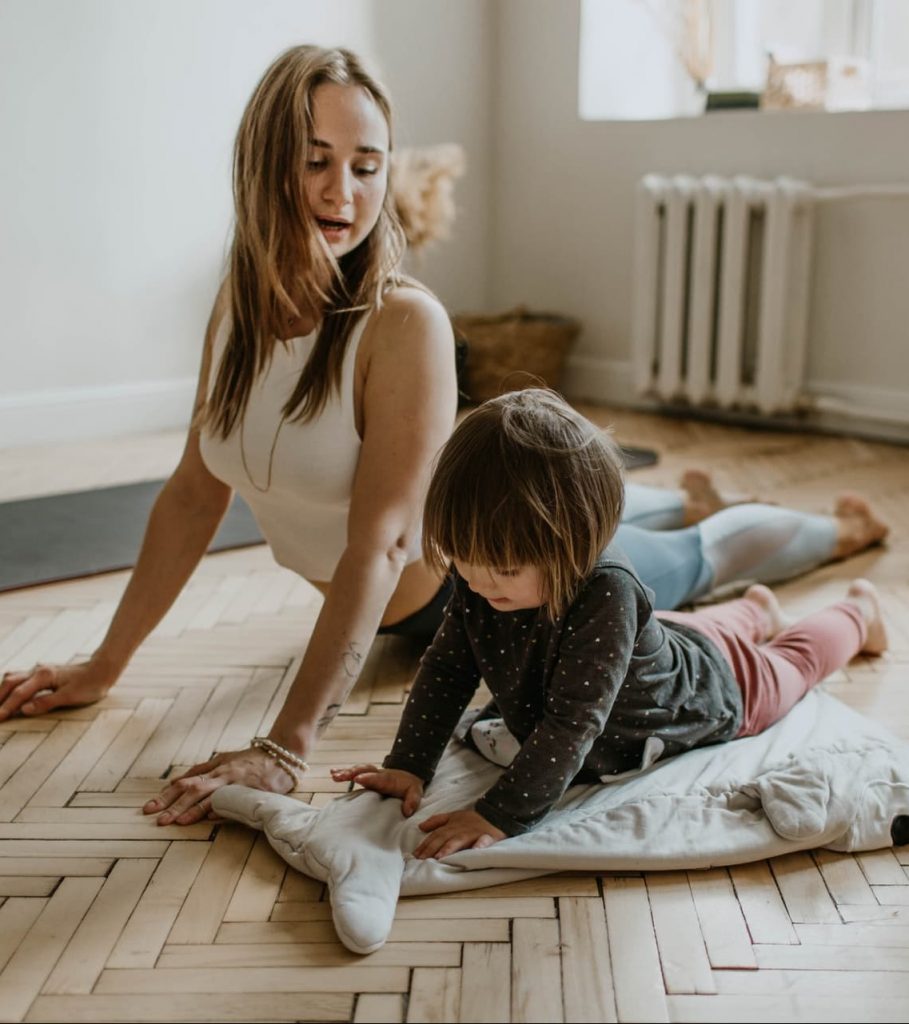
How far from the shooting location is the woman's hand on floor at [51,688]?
1.70 meters

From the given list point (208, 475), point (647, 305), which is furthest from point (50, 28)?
point (208, 475)

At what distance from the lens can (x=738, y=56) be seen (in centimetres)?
408

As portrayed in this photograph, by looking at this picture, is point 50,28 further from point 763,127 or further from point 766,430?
point 766,430

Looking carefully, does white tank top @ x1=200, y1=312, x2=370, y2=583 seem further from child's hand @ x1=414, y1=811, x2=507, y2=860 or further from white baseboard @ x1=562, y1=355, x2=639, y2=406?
white baseboard @ x1=562, y1=355, x2=639, y2=406

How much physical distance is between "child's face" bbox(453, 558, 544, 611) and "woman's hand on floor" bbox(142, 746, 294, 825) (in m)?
0.35

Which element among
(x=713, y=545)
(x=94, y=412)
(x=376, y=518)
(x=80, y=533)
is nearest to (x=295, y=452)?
(x=376, y=518)

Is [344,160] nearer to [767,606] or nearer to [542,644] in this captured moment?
[542,644]

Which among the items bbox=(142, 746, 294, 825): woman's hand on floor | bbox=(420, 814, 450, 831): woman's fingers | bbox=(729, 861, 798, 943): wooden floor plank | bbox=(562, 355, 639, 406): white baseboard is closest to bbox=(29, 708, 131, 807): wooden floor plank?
bbox=(142, 746, 294, 825): woman's hand on floor

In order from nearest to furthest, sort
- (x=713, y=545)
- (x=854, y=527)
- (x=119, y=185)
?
(x=713, y=545)
(x=854, y=527)
(x=119, y=185)

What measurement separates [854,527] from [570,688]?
4.62 feet

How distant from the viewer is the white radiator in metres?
3.62

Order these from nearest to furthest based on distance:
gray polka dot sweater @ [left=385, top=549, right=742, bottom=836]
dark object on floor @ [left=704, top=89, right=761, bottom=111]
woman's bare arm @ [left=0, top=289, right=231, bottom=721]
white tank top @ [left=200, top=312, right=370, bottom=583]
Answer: gray polka dot sweater @ [left=385, top=549, right=742, bottom=836]
white tank top @ [left=200, top=312, right=370, bottom=583]
woman's bare arm @ [left=0, top=289, right=231, bottom=721]
dark object on floor @ [left=704, top=89, right=761, bottom=111]

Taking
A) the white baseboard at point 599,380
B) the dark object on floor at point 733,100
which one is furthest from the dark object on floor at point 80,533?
the dark object on floor at point 733,100

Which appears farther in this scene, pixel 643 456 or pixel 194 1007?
pixel 643 456
